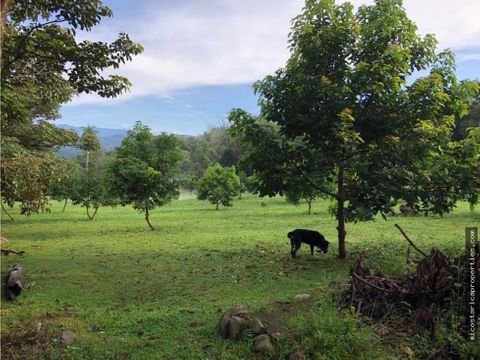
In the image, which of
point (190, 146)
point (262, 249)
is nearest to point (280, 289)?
point (262, 249)

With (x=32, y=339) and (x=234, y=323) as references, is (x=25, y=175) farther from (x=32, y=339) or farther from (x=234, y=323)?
(x=234, y=323)

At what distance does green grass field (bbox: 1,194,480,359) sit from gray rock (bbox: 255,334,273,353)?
10 cm

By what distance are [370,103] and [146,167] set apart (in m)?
10.8

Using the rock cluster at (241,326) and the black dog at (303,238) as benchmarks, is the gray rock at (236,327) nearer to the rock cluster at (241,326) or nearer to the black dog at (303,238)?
the rock cluster at (241,326)

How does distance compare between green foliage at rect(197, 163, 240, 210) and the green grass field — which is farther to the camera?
green foliage at rect(197, 163, 240, 210)

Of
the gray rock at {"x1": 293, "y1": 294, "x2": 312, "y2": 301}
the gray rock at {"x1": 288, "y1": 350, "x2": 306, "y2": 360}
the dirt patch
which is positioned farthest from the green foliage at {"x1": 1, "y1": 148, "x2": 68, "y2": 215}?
the gray rock at {"x1": 288, "y1": 350, "x2": 306, "y2": 360}

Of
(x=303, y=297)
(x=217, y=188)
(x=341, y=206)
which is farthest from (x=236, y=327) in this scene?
(x=217, y=188)

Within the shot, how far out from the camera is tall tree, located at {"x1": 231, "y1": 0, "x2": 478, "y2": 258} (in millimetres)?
8938

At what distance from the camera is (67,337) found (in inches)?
204

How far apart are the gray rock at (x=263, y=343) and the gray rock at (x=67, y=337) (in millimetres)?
2343

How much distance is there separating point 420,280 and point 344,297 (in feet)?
3.52

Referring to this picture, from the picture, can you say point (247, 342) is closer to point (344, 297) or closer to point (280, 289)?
point (344, 297)

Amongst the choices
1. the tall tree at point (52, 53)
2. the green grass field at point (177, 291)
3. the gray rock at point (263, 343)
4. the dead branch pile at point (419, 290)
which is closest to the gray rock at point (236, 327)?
the green grass field at point (177, 291)

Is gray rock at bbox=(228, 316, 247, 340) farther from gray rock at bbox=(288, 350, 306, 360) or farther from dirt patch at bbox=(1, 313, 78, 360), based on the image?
dirt patch at bbox=(1, 313, 78, 360)
